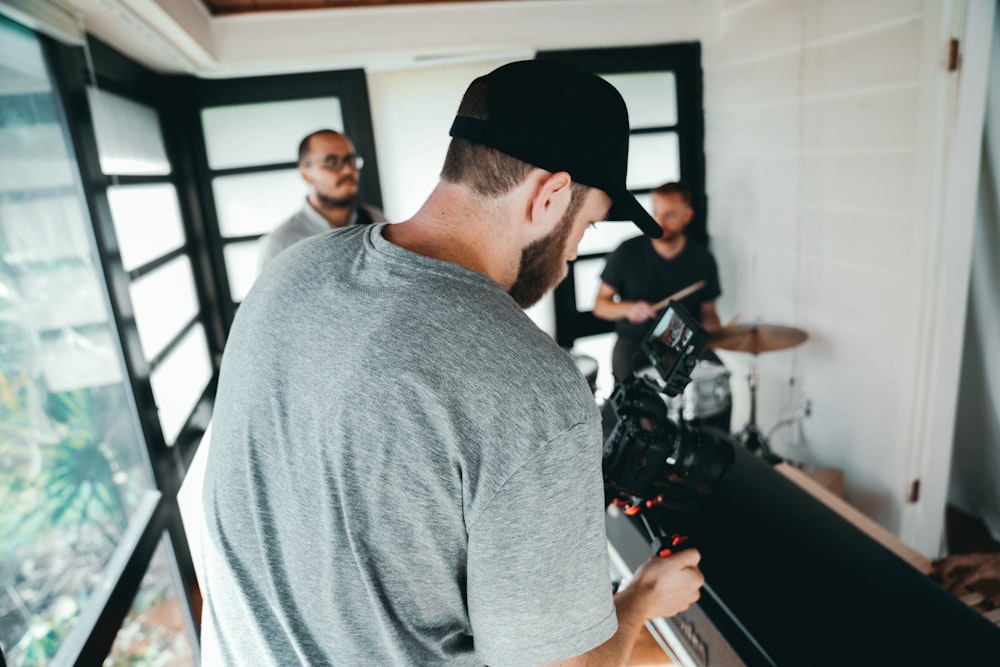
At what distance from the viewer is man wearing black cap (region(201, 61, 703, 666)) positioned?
1.94 ft

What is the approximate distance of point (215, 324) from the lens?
10.8 ft

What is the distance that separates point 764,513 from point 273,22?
275 cm

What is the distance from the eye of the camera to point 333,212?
8.57 ft

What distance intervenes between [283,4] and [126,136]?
0.89 m

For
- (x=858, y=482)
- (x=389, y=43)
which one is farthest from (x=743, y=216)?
(x=389, y=43)

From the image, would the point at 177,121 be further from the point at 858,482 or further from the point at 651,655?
the point at 858,482

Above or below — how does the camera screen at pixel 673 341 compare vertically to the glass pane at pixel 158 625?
above

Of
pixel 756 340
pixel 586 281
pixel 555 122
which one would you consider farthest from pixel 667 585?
pixel 586 281

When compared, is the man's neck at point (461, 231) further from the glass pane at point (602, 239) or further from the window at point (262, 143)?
the glass pane at point (602, 239)

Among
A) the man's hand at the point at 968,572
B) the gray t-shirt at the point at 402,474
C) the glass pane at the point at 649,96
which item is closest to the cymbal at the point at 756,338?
the man's hand at the point at 968,572

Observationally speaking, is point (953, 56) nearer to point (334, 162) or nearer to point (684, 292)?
point (684, 292)

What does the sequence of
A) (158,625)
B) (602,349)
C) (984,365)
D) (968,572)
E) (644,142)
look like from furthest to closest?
1. (602,349)
2. (644,142)
3. (984,365)
4. (158,625)
5. (968,572)

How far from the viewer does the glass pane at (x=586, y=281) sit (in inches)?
139

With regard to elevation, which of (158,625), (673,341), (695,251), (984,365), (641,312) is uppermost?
(673,341)
